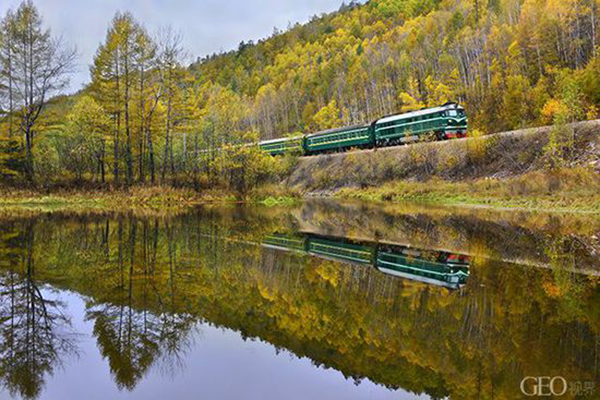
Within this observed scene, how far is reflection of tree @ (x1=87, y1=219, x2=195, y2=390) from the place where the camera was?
3902 mm

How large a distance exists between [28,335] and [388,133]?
4147 cm

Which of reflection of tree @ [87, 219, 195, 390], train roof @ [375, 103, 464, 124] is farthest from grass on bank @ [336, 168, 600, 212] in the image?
reflection of tree @ [87, 219, 195, 390]

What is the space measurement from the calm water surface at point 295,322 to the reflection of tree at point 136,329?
0.07 ft

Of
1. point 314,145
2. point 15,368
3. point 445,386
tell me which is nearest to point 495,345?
point 445,386

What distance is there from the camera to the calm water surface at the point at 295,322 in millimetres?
3504

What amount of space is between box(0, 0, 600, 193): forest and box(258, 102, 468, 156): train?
3836 mm

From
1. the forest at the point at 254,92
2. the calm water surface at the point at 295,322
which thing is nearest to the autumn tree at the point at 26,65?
the forest at the point at 254,92

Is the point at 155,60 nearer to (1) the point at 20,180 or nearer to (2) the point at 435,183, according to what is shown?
(1) the point at 20,180

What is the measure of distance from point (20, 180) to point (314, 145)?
3447cm

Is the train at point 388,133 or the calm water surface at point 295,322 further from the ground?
the train at point 388,133

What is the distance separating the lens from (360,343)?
4.28 m

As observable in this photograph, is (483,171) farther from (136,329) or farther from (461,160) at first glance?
(136,329)

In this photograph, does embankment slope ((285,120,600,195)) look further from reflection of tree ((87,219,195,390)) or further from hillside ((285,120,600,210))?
reflection of tree ((87,219,195,390))
